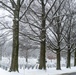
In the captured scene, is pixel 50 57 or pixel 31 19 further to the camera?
pixel 50 57

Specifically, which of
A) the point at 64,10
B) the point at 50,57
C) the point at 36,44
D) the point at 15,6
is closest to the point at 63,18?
the point at 64,10

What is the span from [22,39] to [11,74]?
54.0 ft

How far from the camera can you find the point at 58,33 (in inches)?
1228

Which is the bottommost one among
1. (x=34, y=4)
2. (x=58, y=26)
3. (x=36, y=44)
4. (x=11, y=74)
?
(x=11, y=74)

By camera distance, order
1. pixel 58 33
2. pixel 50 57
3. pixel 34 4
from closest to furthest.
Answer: pixel 34 4, pixel 58 33, pixel 50 57

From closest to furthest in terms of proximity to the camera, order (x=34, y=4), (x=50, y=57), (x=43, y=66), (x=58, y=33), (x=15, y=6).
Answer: (x=15, y=6) → (x=43, y=66) → (x=34, y=4) → (x=58, y=33) → (x=50, y=57)

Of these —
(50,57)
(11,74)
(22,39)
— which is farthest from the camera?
(50,57)

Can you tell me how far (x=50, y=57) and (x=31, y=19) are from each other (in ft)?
211

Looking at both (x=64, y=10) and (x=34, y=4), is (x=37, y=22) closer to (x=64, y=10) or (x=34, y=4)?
(x=34, y=4)

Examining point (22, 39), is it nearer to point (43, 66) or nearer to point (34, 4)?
point (34, 4)

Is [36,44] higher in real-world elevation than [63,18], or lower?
lower

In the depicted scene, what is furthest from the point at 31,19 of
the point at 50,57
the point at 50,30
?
the point at 50,57

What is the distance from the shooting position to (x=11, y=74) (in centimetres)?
1777

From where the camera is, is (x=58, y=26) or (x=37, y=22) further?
(x=58, y=26)
